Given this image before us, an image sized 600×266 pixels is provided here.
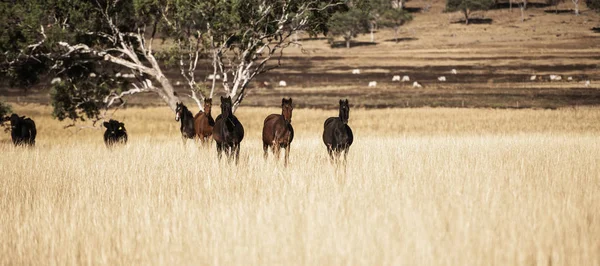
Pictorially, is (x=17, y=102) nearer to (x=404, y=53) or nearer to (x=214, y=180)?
(x=214, y=180)

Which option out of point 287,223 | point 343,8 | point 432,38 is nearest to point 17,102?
point 343,8

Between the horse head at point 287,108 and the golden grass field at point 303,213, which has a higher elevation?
the horse head at point 287,108

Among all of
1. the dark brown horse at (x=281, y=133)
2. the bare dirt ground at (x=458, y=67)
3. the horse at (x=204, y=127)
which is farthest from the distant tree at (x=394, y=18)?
the dark brown horse at (x=281, y=133)

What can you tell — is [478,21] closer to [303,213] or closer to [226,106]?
[226,106]

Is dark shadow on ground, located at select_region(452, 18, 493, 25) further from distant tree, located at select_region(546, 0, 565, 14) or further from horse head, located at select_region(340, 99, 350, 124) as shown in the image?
horse head, located at select_region(340, 99, 350, 124)

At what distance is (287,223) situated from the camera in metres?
8.05

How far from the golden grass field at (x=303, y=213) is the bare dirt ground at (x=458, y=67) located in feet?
36.7

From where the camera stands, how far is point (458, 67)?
9069cm

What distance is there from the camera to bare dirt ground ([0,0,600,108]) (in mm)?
54719

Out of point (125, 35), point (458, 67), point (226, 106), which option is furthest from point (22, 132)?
point (458, 67)

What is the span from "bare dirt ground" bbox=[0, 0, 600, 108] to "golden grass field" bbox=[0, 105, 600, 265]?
11192mm

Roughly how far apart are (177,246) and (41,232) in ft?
6.47

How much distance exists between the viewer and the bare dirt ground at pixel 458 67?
54.7 meters

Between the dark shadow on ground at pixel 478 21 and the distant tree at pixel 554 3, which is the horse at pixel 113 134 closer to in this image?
the dark shadow on ground at pixel 478 21
